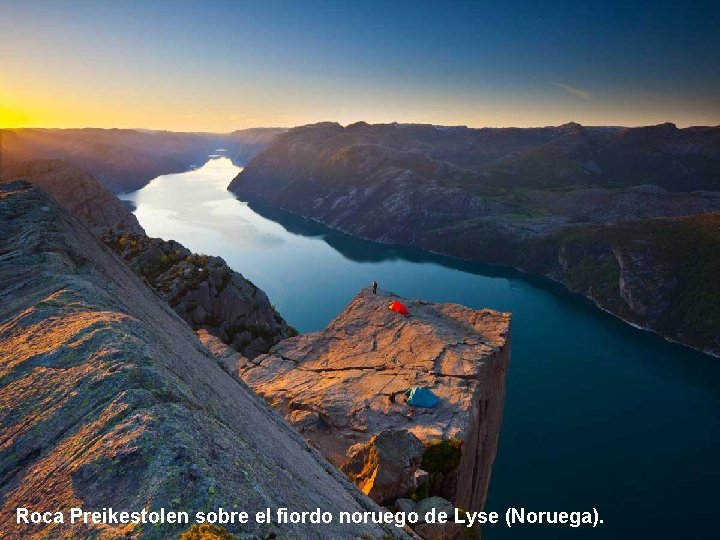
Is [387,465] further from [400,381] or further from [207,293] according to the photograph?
[207,293]

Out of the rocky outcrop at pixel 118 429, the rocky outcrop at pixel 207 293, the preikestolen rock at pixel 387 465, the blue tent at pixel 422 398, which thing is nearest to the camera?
the rocky outcrop at pixel 118 429

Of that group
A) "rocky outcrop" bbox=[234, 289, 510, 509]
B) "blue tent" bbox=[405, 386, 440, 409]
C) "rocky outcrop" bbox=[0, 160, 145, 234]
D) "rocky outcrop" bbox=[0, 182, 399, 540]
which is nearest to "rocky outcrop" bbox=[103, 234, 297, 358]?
"rocky outcrop" bbox=[234, 289, 510, 509]

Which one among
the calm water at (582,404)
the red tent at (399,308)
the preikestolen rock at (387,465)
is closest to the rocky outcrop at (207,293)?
the red tent at (399,308)

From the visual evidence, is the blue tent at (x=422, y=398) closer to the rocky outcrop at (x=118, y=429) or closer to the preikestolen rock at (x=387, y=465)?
the preikestolen rock at (x=387, y=465)

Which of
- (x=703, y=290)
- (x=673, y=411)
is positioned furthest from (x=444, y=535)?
(x=703, y=290)

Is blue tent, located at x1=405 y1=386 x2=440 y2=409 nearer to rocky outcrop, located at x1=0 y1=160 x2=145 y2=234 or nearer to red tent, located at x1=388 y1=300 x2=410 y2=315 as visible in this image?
red tent, located at x1=388 y1=300 x2=410 y2=315

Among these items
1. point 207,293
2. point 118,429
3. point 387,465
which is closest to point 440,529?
point 387,465
